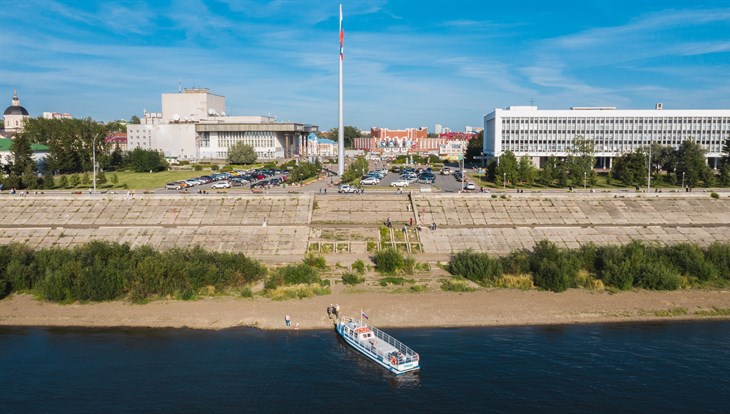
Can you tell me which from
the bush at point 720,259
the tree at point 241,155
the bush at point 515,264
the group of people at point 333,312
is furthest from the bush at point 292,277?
the tree at point 241,155

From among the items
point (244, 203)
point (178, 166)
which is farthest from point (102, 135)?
point (244, 203)

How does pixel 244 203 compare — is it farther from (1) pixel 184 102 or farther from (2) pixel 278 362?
(1) pixel 184 102

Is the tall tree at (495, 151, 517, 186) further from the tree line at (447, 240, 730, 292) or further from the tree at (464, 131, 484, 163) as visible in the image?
the tree at (464, 131, 484, 163)

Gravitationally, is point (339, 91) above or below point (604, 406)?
above

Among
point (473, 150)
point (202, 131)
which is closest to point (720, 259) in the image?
point (473, 150)

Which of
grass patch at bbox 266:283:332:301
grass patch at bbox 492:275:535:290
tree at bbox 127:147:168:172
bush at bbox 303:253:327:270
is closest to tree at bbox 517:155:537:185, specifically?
grass patch at bbox 492:275:535:290
